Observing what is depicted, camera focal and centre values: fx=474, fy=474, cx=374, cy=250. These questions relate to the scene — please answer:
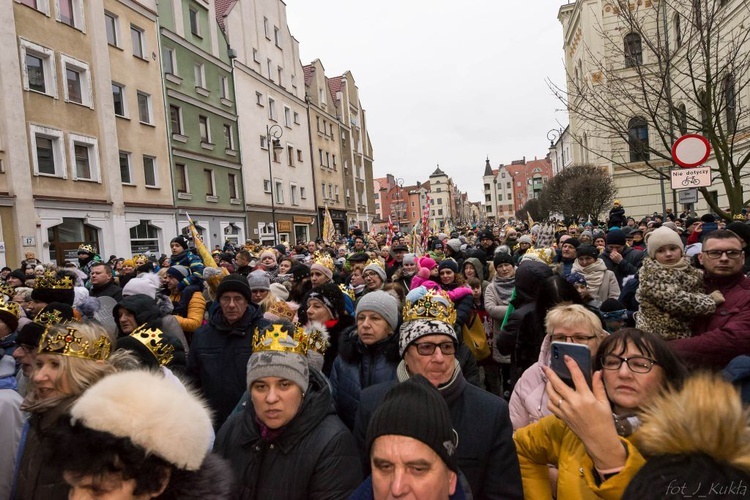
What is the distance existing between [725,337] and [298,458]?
2.68m

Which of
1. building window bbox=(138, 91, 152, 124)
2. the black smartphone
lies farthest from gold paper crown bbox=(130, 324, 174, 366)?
building window bbox=(138, 91, 152, 124)

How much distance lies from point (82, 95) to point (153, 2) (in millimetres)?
6842

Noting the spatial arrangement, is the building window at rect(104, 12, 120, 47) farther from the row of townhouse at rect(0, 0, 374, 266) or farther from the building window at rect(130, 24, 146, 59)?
the building window at rect(130, 24, 146, 59)

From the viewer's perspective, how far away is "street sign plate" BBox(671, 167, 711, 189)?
22.6 ft

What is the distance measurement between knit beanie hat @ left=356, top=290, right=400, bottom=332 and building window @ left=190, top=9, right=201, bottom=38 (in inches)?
1022

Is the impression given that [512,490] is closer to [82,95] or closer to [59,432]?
[59,432]

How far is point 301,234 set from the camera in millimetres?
36031

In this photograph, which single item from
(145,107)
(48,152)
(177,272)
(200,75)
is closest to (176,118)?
(145,107)

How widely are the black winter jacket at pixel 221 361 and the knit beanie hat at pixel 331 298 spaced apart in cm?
69

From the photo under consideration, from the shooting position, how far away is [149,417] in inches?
62.5

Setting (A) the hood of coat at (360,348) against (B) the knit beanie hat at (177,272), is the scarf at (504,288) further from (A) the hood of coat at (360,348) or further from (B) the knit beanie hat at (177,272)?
(B) the knit beanie hat at (177,272)

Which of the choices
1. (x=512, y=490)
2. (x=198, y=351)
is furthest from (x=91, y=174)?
(x=512, y=490)

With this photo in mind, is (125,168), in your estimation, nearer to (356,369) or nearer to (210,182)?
(210,182)

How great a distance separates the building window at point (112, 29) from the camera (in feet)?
63.2
